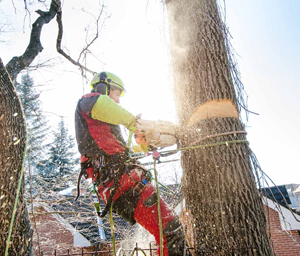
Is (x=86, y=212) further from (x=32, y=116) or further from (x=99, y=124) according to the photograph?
(x=99, y=124)

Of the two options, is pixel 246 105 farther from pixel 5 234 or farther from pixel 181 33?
pixel 5 234

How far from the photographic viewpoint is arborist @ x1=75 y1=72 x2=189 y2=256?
1.81 metres

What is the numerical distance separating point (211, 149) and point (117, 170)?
80cm

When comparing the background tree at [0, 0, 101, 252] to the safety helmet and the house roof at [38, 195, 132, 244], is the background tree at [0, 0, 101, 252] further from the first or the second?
the house roof at [38, 195, 132, 244]

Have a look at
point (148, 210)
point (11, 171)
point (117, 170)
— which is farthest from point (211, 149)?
point (11, 171)

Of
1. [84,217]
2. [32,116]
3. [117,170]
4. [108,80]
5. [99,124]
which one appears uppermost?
[32,116]

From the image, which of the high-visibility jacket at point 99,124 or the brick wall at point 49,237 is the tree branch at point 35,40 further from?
the high-visibility jacket at point 99,124

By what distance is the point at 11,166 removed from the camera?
264cm

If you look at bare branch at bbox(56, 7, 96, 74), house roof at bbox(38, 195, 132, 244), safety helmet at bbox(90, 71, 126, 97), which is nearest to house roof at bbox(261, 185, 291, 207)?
safety helmet at bbox(90, 71, 126, 97)

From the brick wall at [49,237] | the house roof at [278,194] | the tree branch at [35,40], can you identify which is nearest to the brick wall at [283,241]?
the house roof at [278,194]

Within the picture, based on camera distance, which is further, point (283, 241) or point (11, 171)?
point (283, 241)

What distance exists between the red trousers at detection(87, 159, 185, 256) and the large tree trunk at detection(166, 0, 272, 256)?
144mm

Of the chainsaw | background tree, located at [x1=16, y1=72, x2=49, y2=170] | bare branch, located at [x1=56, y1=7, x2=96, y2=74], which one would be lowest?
the chainsaw

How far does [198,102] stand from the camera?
6.16 feet
